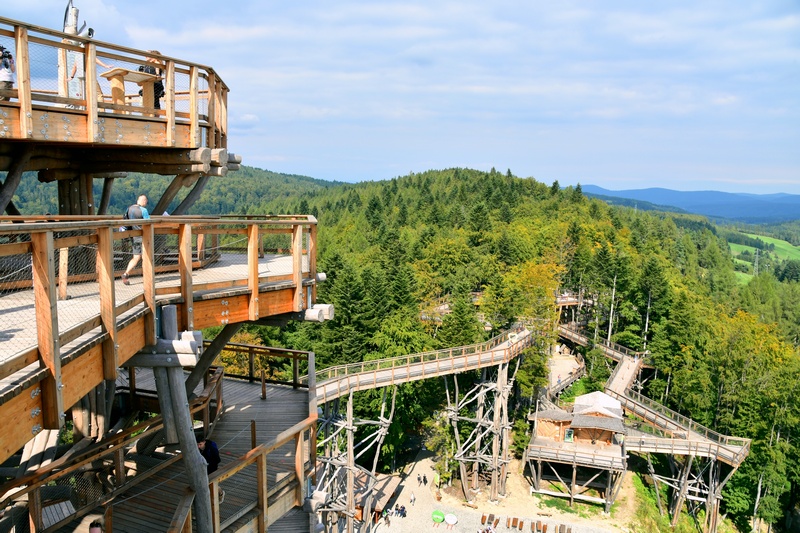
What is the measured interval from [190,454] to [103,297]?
2.12 m

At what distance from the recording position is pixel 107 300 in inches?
143

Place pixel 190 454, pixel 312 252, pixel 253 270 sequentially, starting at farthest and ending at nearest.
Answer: pixel 312 252
pixel 253 270
pixel 190 454

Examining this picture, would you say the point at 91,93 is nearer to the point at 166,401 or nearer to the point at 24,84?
the point at 24,84

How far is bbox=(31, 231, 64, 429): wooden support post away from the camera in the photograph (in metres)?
2.86

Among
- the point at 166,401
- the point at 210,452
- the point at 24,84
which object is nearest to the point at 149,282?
the point at 166,401

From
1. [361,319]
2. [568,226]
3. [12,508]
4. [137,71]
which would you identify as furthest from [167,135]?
[568,226]

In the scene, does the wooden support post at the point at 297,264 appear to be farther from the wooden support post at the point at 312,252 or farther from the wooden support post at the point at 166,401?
the wooden support post at the point at 166,401

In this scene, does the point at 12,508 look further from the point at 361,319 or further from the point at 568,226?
the point at 568,226

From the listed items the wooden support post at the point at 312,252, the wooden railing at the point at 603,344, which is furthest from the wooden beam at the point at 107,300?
the wooden railing at the point at 603,344

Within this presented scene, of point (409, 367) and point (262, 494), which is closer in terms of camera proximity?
point (262, 494)

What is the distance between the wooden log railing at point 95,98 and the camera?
17.7 ft

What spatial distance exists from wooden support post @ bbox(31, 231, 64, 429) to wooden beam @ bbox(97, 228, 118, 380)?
662mm

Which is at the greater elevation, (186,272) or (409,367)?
(186,272)

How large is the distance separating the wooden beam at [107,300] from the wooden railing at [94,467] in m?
1.39
